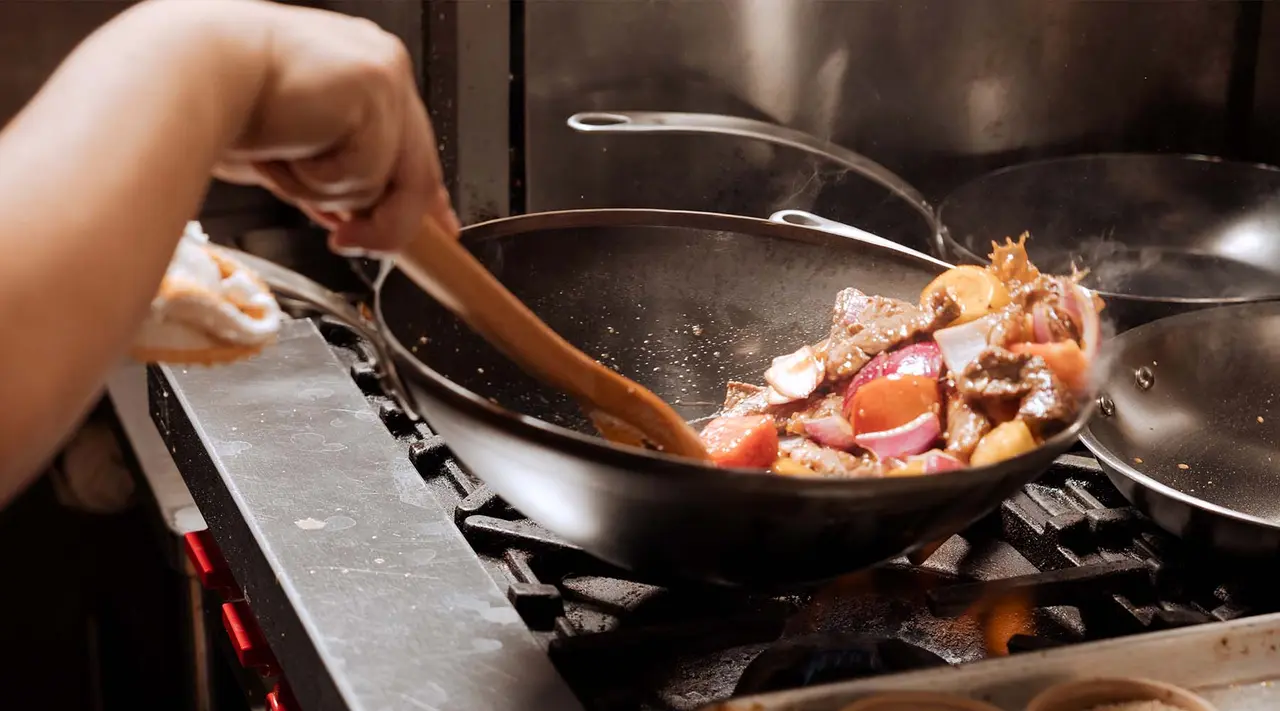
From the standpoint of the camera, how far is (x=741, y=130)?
4.61 ft

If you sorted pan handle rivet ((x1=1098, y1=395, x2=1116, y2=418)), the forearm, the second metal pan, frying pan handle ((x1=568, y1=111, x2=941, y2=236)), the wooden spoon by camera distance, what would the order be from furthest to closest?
the second metal pan < frying pan handle ((x1=568, y1=111, x2=941, y2=236)) < pan handle rivet ((x1=1098, y1=395, x2=1116, y2=418)) < the wooden spoon < the forearm

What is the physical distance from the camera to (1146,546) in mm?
968

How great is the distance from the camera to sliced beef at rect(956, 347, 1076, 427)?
0.83 meters

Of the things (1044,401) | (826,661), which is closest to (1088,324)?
(1044,401)

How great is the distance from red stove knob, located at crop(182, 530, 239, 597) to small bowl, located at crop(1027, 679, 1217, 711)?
2.16ft

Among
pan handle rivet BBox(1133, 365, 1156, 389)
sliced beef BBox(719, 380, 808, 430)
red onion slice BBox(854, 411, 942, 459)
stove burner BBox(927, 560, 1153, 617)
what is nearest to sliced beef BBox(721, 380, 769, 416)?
sliced beef BBox(719, 380, 808, 430)

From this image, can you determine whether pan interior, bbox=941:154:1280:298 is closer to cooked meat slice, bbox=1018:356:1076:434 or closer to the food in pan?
the food in pan

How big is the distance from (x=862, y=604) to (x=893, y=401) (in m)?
0.15

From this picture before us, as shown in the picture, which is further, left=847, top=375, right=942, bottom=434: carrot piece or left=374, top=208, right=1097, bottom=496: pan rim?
left=847, top=375, right=942, bottom=434: carrot piece

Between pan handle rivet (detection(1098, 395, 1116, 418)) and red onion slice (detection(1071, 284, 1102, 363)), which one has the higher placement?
red onion slice (detection(1071, 284, 1102, 363))

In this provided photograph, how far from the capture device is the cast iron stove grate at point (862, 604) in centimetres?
80

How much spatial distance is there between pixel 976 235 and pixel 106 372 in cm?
106

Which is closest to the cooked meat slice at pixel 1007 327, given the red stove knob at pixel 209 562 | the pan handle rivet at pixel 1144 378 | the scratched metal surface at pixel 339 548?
the pan handle rivet at pixel 1144 378

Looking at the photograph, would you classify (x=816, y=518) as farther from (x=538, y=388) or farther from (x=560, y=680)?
(x=538, y=388)
